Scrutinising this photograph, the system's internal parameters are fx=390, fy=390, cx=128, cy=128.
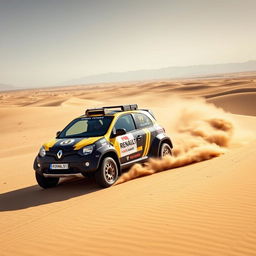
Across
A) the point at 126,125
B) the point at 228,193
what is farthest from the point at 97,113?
the point at 228,193

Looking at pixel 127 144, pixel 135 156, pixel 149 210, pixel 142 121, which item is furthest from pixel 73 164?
pixel 142 121

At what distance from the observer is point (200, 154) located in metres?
11.0

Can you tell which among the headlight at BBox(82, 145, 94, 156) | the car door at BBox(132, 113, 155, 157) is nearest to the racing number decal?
the car door at BBox(132, 113, 155, 157)

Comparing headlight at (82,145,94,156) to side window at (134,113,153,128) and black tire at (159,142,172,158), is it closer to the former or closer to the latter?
side window at (134,113,153,128)

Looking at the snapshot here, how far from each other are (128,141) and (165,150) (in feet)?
5.10

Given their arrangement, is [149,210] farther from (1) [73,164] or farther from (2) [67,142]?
(2) [67,142]

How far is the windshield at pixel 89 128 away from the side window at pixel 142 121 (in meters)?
0.90

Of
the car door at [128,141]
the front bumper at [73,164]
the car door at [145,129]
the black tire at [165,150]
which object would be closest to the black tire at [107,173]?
the front bumper at [73,164]

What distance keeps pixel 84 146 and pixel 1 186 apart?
335 cm

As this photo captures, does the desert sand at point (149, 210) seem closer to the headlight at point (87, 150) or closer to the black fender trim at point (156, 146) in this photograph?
the black fender trim at point (156, 146)

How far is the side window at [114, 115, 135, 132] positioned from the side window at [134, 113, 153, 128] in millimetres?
192

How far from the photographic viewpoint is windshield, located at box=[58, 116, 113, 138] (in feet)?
29.4

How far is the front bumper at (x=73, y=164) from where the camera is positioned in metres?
8.09

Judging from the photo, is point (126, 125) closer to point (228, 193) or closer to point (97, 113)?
point (97, 113)
